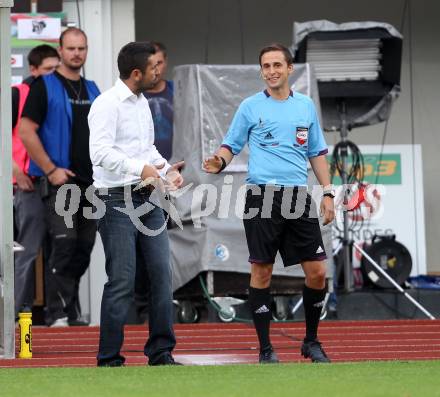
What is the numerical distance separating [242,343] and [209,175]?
1.91 meters

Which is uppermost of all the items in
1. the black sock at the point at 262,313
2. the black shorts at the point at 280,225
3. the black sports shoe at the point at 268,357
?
the black shorts at the point at 280,225

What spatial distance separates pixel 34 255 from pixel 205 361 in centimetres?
264

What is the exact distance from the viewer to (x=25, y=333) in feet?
28.1

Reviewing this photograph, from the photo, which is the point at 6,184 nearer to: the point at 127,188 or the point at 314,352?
the point at 127,188

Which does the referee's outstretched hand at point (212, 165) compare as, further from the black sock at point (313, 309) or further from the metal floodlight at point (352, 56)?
the metal floodlight at point (352, 56)

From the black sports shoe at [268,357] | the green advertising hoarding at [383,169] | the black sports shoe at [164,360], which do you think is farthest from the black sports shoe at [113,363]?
the green advertising hoarding at [383,169]

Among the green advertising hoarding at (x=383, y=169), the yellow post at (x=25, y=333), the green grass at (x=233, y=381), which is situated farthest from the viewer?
the green advertising hoarding at (x=383, y=169)

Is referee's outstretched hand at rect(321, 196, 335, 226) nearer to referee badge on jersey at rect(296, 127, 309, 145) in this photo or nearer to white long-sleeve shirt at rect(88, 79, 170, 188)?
referee badge on jersey at rect(296, 127, 309, 145)

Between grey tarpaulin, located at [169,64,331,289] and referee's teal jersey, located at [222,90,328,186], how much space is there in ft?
9.13

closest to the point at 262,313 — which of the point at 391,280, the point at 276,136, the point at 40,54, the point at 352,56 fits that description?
the point at 276,136

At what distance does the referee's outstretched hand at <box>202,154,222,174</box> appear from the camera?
7.94 meters

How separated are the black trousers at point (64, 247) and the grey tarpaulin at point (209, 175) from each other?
885 mm

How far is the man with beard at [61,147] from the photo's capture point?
10.3 m

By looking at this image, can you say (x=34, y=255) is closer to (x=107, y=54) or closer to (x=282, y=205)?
(x=107, y=54)
